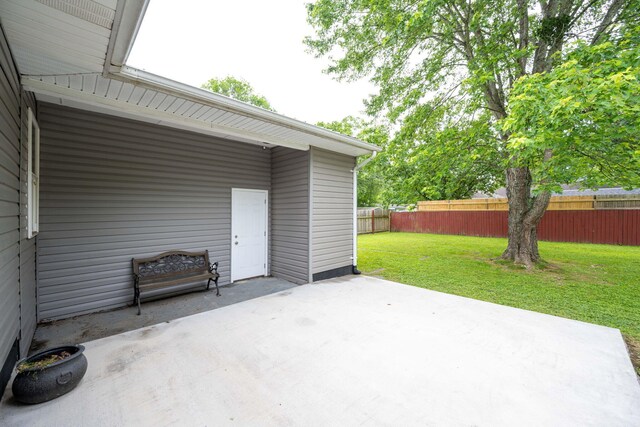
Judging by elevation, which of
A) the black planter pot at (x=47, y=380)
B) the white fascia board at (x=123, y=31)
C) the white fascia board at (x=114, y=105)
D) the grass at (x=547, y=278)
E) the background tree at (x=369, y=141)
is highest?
the background tree at (x=369, y=141)

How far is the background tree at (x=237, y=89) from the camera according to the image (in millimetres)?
18375

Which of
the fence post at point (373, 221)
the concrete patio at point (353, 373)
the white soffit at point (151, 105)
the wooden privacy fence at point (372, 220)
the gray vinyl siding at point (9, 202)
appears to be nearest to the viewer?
the concrete patio at point (353, 373)

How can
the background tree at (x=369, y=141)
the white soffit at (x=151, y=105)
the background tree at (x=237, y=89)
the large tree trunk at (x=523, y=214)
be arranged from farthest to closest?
the background tree at (x=237, y=89) < the background tree at (x=369, y=141) < the large tree trunk at (x=523, y=214) < the white soffit at (x=151, y=105)

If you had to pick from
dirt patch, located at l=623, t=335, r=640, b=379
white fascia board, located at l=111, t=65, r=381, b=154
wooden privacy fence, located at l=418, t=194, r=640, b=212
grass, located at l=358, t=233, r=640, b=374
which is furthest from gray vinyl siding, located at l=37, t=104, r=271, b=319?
wooden privacy fence, located at l=418, t=194, r=640, b=212

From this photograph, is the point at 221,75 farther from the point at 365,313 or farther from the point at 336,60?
the point at 365,313

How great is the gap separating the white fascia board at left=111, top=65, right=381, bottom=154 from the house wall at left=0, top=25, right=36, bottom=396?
2.64 feet

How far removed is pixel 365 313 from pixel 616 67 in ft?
16.0

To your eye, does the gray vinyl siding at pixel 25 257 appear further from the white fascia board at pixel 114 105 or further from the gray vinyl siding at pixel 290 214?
the gray vinyl siding at pixel 290 214

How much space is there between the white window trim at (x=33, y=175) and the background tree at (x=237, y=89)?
54.4 ft

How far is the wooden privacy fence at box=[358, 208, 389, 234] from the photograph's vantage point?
14.4 meters

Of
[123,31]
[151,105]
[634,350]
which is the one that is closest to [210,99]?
[151,105]

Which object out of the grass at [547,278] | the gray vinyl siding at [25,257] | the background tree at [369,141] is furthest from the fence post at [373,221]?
the gray vinyl siding at [25,257]

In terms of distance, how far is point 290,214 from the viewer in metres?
5.35

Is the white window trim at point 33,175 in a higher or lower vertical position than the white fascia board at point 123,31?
lower
